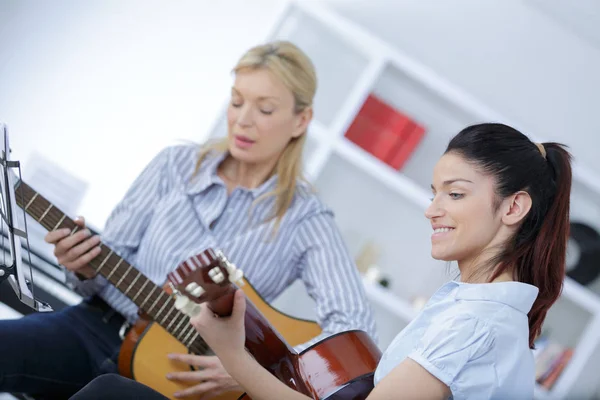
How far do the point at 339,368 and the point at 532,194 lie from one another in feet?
1.76

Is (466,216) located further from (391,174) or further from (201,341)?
(391,174)

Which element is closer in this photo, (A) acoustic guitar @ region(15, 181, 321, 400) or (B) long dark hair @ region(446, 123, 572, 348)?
(B) long dark hair @ region(446, 123, 572, 348)

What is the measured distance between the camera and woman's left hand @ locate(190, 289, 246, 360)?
1.28 metres

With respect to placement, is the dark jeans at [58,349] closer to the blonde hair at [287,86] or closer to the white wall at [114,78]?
the blonde hair at [287,86]

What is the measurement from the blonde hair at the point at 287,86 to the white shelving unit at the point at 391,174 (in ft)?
3.04

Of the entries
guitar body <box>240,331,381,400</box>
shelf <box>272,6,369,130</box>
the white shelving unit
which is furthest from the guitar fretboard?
shelf <box>272,6,369,130</box>

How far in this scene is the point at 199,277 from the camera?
118cm

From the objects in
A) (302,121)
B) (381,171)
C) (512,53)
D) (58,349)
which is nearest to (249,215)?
(302,121)

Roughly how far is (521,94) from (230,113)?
1870 millimetres

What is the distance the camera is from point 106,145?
3.29m

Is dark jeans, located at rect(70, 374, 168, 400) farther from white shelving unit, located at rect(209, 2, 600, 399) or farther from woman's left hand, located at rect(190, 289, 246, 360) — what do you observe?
white shelving unit, located at rect(209, 2, 600, 399)

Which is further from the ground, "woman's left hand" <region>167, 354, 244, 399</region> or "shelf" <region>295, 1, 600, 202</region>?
"shelf" <region>295, 1, 600, 202</region>

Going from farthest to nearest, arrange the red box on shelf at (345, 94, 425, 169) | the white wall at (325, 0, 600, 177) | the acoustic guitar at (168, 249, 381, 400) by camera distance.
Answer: the white wall at (325, 0, 600, 177)
the red box on shelf at (345, 94, 425, 169)
the acoustic guitar at (168, 249, 381, 400)

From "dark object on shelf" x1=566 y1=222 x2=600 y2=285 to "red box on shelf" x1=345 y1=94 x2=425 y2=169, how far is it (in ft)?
2.90
